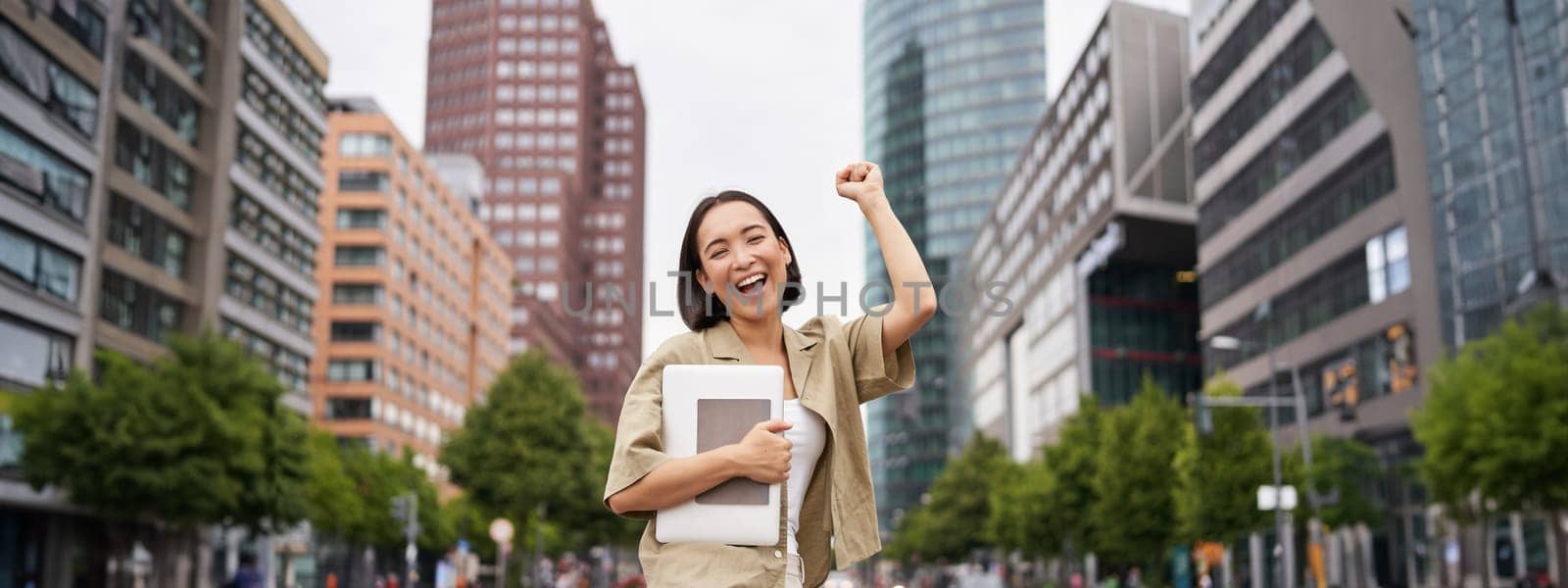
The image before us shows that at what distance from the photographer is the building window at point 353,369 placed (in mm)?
88562

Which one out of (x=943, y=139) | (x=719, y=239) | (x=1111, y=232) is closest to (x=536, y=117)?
(x=943, y=139)

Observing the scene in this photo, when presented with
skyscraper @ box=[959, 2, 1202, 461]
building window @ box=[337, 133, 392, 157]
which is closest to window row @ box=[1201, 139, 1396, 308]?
skyscraper @ box=[959, 2, 1202, 461]

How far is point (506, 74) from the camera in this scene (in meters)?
170

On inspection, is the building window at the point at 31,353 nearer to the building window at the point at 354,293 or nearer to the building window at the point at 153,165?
the building window at the point at 153,165

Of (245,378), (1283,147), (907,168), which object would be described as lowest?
(245,378)

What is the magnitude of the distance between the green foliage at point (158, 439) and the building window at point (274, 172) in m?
20.7

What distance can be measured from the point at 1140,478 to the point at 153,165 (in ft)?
110

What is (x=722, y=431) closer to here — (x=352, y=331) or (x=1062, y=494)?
(x=1062, y=494)

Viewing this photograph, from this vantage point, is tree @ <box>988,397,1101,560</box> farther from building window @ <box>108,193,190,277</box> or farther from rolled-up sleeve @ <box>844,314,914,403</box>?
rolled-up sleeve @ <box>844,314,914,403</box>

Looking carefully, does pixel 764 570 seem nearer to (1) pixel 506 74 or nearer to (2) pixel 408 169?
(2) pixel 408 169

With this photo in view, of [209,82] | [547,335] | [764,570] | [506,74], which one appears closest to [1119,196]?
[209,82]

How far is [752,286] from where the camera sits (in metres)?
3.85

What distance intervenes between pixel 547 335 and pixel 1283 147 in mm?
108848

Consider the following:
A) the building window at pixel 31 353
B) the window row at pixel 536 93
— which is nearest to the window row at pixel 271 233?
the building window at pixel 31 353
